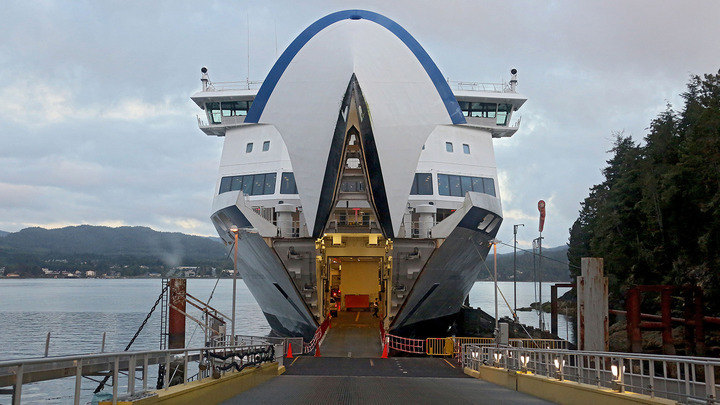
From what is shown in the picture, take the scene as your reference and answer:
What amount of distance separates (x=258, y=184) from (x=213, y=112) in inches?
298

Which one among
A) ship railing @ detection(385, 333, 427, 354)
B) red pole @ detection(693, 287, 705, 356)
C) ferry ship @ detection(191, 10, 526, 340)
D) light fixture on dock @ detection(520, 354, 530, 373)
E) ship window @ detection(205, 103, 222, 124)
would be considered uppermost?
ship window @ detection(205, 103, 222, 124)

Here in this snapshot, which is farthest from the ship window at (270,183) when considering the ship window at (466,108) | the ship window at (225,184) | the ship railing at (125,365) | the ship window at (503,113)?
the ship window at (503,113)

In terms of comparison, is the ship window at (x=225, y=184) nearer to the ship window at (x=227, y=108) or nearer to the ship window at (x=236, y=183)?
the ship window at (x=236, y=183)

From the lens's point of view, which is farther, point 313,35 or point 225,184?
point 225,184

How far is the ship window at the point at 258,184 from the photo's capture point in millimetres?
26672

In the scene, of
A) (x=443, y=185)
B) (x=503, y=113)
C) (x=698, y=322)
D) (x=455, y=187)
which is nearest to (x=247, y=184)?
(x=443, y=185)

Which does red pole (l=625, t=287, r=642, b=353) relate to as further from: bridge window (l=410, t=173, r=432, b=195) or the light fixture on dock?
bridge window (l=410, t=173, r=432, b=195)

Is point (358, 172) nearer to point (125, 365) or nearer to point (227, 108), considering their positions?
point (125, 365)

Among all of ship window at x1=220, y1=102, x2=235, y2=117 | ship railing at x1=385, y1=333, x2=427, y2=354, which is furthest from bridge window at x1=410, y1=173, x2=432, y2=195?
ship window at x1=220, y1=102, x2=235, y2=117

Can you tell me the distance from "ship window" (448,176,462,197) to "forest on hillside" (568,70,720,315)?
856 centimetres

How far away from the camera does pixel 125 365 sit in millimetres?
17609

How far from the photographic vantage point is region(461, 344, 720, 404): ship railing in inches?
285

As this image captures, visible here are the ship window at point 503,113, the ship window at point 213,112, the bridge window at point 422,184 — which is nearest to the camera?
the bridge window at point 422,184

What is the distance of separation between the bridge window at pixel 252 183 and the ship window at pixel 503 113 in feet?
43.1
